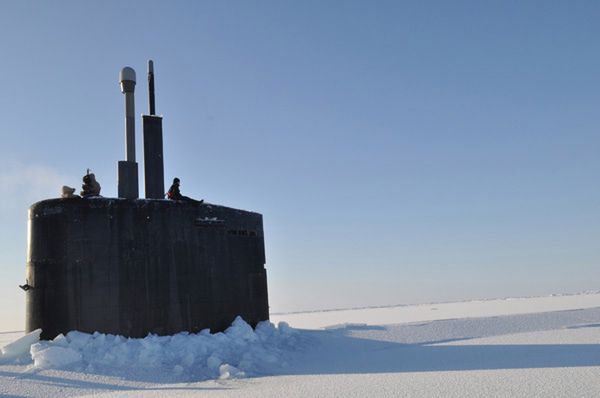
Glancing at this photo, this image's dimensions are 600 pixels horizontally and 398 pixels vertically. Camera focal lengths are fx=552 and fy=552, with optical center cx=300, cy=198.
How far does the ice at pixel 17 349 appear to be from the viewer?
1035 cm

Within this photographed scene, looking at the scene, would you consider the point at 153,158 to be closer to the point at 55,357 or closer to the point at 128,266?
the point at 128,266

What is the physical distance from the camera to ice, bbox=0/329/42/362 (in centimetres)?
1035

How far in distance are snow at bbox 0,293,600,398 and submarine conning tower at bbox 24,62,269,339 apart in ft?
1.49

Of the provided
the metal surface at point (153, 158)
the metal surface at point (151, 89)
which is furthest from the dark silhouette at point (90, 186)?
the metal surface at point (151, 89)

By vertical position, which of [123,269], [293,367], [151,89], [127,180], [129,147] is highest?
[151,89]

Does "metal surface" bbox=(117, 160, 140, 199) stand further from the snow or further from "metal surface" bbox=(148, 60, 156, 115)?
the snow

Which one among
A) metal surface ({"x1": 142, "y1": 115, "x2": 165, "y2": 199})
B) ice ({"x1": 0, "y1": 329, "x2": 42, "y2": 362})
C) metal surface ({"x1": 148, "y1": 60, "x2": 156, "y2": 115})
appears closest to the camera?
ice ({"x1": 0, "y1": 329, "x2": 42, "y2": 362})

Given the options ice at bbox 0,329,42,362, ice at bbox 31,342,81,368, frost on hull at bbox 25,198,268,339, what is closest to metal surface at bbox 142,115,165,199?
frost on hull at bbox 25,198,268,339

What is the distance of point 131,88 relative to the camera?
1320 centimetres

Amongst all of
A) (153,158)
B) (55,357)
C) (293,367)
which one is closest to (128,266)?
(55,357)

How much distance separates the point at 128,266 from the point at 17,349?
249cm

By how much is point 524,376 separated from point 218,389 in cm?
476

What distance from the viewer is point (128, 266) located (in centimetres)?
1094

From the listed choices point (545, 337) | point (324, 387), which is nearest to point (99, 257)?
point (324, 387)
